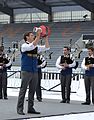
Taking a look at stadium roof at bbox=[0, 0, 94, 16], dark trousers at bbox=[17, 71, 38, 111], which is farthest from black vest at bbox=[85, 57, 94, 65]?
stadium roof at bbox=[0, 0, 94, 16]

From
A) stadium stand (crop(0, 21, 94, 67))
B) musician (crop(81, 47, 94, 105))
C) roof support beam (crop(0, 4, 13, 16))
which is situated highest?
roof support beam (crop(0, 4, 13, 16))

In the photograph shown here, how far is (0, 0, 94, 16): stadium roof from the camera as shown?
30669 millimetres

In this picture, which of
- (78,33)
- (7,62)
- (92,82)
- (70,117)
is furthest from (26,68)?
(78,33)

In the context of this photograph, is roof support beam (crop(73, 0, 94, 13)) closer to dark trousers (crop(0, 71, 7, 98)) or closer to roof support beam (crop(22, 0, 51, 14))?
roof support beam (crop(22, 0, 51, 14))

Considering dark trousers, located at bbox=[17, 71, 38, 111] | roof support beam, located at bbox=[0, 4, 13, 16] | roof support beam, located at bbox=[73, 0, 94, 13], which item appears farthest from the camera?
roof support beam, located at bbox=[0, 4, 13, 16]

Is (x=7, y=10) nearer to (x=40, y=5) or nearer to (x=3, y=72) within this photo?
(x=40, y=5)

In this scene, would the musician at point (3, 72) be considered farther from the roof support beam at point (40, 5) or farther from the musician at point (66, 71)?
the roof support beam at point (40, 5)

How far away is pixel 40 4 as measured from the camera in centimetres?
3306

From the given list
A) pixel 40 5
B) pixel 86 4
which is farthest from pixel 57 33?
pixel 86 4

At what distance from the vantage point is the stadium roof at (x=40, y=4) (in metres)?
30.7

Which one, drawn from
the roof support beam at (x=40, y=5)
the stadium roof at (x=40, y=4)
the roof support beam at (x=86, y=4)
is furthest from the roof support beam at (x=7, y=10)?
the roof support beam at (x=86, y=4)

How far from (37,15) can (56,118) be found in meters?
27.5

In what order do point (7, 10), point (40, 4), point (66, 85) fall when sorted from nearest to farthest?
1. point (66, 85)
2. point (40, 4)
3. point (7, 10)

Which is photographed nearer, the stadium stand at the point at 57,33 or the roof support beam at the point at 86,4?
the roof support beam at the point at 86,4
